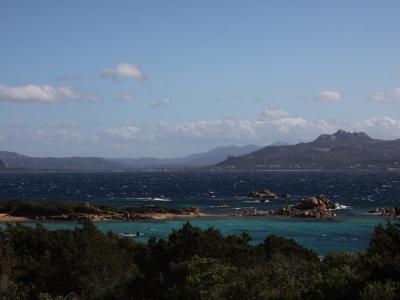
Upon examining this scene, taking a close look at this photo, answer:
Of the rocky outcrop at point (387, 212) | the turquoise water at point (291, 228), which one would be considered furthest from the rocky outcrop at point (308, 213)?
the rocky outcrop at point (387, 212)

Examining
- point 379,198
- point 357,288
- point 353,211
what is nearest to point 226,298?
point 357,288

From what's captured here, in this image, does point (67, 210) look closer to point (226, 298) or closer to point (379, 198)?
point (379, 198)

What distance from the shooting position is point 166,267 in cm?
3600

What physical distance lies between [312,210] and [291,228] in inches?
824

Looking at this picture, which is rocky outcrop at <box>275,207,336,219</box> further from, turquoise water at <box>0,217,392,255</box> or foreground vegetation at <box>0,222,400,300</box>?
foreground vegetation at <box>0,222,400,300</box>

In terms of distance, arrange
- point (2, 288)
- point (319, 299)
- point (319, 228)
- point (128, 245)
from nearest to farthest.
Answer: point (319, 299)
point (2, 288)
point (128, 245)
point (319, 228)

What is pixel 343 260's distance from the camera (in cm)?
3106

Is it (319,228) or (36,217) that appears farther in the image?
(36,217)

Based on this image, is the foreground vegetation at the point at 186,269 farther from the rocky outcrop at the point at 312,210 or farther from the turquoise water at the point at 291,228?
the rocky outcrop at the point at 312,210

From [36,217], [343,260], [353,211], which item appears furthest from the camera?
[353,211]

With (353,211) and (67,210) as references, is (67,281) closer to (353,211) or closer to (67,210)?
(67,210)

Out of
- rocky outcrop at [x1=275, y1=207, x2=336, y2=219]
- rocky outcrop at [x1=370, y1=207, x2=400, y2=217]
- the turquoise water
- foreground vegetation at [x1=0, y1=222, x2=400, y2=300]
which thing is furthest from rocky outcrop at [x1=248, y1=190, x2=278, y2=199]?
foreground vegetation at [x1=0, y1=222, x2=400, y2=300]

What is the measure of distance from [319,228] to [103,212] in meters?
32.0

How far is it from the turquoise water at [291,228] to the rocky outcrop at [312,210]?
4.73 m
